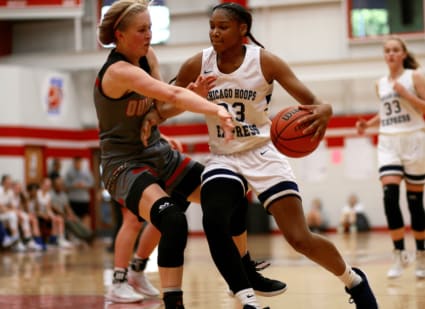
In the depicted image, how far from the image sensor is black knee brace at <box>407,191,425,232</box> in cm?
779

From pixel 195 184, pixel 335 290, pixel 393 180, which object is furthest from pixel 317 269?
pixel 195 184

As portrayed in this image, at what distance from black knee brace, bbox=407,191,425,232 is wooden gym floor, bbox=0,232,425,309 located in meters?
0.46

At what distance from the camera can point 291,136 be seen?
4.75 metres

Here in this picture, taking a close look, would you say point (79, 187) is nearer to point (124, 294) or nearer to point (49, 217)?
point (49, 217)

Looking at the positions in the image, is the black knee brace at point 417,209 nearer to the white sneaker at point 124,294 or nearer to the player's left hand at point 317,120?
the white sneaker at point 124,294

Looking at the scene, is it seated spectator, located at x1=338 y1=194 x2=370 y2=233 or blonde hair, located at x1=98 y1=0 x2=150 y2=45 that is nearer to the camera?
blonde hair, located at x1=98 y1=0 x2=150 y2=45

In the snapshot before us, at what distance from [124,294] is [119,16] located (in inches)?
86.1

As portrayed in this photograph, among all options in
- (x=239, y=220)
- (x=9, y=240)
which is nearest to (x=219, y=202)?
(x=239, y=220)

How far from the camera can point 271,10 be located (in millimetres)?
20406

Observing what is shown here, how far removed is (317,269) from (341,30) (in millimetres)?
12338

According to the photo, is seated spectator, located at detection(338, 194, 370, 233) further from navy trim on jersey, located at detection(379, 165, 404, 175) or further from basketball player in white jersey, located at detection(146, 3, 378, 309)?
basketball player in white jersey, located at detection(146, 3, 378, 309)

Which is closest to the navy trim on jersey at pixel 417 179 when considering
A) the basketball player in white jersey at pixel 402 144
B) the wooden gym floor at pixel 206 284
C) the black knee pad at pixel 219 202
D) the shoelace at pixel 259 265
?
the basketball player in white jersey at pixel 402 144

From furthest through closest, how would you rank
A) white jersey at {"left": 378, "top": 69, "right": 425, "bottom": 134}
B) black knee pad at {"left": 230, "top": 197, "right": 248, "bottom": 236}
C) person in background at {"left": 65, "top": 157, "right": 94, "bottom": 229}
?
person in background at {"left": 65, "top": 157, "right": 94, "bottom": 229}, white jersey at {"left": 378, "top": 69, "right": 425, "bottom": 134}, black knee pad at {"left": 230, "top": 197, "right": 248, "bottom": 236}

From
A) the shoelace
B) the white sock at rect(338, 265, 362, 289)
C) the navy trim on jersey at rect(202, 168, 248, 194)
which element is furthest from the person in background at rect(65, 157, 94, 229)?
the white sock at rect(338, 265, 362, 289)
